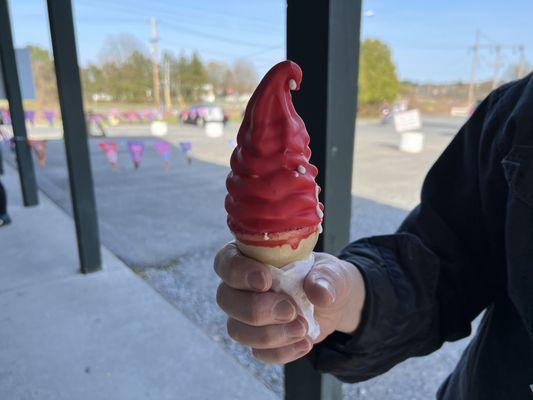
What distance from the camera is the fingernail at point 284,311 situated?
735 mm

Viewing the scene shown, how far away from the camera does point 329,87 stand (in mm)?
1217

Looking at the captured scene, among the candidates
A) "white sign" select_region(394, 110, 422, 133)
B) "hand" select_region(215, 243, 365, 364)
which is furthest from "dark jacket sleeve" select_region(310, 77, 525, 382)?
"white sign" select_region(394, 110, 422, 133)

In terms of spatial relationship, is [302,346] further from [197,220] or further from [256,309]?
[197,220]

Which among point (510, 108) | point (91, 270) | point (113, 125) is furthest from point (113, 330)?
point (113, 125)

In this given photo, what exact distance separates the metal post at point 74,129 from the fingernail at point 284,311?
9.87 ft

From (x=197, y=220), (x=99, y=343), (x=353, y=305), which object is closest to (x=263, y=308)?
(x=353, y=305)

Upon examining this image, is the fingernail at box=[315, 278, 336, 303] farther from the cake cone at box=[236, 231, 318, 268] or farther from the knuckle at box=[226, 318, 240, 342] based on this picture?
the knuckle at box=[226, 318, 240, 342]

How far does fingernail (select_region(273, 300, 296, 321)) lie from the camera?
735 mm

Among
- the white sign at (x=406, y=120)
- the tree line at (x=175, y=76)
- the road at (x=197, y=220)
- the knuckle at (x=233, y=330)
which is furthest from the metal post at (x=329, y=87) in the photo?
the tree line at (x=175, y=76)

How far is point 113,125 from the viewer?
75.3 ft

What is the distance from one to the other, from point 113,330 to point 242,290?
2.29 meters

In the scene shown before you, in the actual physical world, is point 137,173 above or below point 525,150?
below

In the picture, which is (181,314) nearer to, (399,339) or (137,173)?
(399,339)

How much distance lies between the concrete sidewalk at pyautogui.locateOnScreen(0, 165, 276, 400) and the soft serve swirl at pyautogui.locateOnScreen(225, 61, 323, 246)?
5.71 ft
